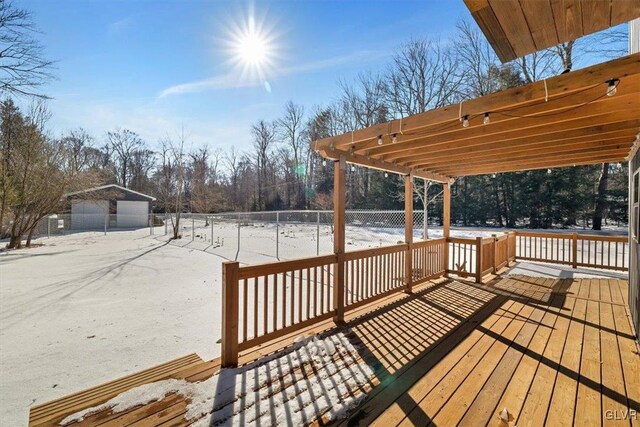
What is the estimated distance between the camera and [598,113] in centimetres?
262

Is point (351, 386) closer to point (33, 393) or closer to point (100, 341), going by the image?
point (33, 393)

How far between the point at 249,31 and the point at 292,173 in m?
21.1

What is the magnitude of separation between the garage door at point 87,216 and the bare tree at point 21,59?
1386 cm

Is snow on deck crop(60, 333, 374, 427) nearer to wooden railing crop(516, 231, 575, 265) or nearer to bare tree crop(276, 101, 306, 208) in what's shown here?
wooden railing crop(516, 231, 575, 265)

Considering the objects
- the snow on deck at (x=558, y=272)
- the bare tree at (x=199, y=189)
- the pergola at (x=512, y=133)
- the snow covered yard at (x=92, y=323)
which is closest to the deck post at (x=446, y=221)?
the pergola at (x=512, y=133)

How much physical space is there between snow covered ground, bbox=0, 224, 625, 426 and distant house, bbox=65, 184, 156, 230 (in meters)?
12.3

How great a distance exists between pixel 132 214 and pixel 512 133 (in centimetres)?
2654

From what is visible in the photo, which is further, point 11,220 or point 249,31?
point 11,220

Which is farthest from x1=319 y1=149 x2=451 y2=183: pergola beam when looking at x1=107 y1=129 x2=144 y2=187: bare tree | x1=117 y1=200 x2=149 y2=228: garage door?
x1=107 y1=129 x2=144 y2=187: bare tree

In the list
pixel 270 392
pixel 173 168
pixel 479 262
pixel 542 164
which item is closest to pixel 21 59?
pixel 173 168

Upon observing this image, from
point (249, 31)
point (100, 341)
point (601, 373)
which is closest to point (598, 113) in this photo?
point (601, 373)

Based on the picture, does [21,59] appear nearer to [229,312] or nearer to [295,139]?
[229,312]

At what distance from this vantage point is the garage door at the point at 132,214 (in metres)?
22.8

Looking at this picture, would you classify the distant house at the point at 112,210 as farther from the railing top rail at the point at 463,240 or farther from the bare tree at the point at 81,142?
the railing top rail at the point at 463,240
